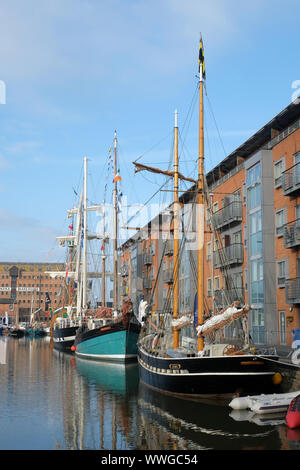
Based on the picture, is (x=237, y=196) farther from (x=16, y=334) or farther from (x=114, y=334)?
(x=16, y=334)

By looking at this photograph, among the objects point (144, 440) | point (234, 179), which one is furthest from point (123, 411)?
point (234, 179)

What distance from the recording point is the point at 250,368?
2178cm

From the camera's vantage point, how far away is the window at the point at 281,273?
117 ft

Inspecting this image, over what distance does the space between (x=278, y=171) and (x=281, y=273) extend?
7346mm

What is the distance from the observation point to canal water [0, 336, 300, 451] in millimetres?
16891

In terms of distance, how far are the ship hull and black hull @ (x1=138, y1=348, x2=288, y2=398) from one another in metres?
19.7

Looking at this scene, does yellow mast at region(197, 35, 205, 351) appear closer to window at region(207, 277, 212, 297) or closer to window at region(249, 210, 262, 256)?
window at region(249, 210, 262, 256)

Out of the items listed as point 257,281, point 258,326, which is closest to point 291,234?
point 257,281

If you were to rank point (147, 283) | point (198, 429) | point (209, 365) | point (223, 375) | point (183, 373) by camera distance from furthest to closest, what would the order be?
1. point (147, 283)
2. point (183, 373)
3. point (209, 365)
4. point (223, 375)
5. point (198, 429)

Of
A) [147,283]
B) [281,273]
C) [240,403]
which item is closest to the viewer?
[240,403]

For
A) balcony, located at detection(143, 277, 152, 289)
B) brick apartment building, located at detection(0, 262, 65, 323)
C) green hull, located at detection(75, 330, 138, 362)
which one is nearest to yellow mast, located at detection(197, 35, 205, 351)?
green hull, located at detection(75, 330, 138, 362)

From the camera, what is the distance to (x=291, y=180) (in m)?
34.0

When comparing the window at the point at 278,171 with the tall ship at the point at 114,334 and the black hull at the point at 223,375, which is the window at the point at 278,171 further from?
the black hull at the point at 223,375
